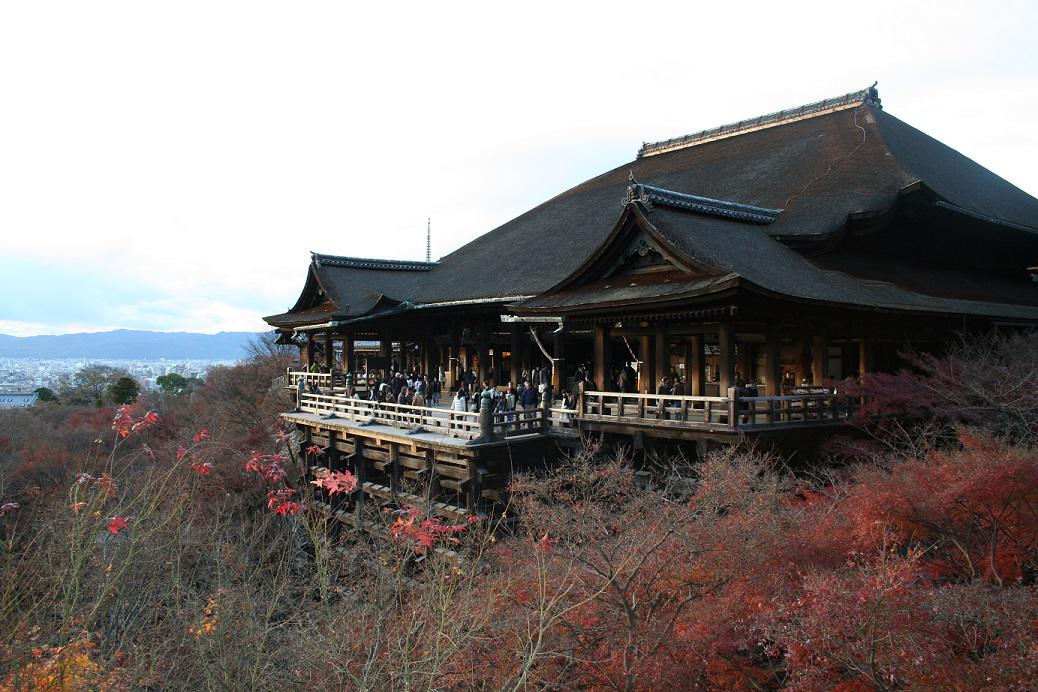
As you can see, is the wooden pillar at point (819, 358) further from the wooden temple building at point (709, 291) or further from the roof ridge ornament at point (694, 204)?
the roof ridge ornament at point (694, 204)

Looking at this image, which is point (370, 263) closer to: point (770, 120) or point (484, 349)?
point (484, 349)

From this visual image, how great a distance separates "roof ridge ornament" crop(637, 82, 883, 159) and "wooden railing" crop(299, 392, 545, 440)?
17.7 m

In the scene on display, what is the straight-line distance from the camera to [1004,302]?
18734 mm

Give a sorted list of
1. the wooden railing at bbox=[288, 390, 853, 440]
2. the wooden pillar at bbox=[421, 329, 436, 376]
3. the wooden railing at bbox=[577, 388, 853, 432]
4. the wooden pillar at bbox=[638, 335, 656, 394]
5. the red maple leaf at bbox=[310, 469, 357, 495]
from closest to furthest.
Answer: the wooden railing at bbox=[577, 388, 853, 432], the wooden railing at bbox=[288, 390, 853, 440], the red maple leaf at bbox=[310, 469, 357, 495], the wooden pillar at bbox=[638, 335, 656, 394], the wooden pillar at bbox=[421, 329, 436, 376]

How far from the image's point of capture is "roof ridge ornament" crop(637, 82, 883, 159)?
79.3 feet

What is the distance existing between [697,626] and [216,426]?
28011 mm

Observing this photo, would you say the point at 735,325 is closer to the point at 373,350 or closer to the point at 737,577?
the point at 737,577

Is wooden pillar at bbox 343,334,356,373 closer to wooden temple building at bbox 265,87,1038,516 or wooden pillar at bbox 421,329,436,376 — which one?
wooden temple building at bbox 265,87,1038,516

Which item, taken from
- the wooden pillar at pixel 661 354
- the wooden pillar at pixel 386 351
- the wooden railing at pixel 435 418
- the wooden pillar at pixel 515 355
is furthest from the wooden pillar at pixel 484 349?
the wooden pillar at pixel 661 354

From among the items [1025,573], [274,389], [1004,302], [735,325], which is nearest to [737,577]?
[1025,573]

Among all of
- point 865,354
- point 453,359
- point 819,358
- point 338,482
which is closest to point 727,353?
point 819,358

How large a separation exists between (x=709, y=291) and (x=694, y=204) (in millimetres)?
4356

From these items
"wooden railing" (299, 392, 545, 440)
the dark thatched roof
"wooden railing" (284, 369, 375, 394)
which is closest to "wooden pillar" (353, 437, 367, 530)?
Answer: "wooden railing" (299, 392, 545, 440)

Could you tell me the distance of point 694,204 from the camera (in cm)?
1552
